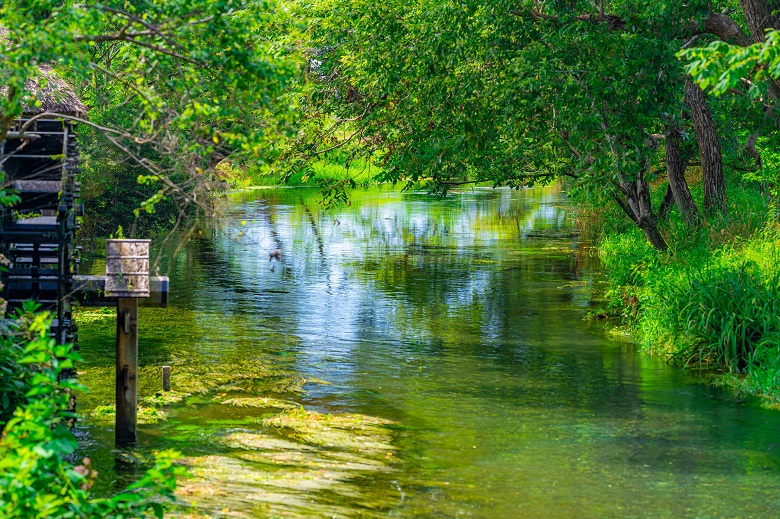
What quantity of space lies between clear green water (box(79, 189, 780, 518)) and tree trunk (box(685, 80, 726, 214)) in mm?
3440

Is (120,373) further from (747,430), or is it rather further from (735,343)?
(735,343)

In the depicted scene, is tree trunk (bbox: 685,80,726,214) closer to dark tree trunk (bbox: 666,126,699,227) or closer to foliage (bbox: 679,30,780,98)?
dark tree trunk (bbox: 666,126,699,227)

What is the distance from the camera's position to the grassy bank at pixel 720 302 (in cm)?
1539

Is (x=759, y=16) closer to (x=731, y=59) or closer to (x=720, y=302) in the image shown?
(x=720, y=302)

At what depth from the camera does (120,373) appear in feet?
38.4

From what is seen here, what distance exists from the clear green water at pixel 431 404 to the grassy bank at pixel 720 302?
61cm

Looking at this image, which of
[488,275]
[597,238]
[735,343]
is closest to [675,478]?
[735,343]

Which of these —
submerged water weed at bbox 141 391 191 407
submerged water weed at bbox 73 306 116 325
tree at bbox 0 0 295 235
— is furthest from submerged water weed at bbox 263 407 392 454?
submerged water weed at bbox 73 306 116 325

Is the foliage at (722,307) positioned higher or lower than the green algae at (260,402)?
higher

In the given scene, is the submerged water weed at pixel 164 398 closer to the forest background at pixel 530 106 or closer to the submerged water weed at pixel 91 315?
the forest background at pixel 530 106

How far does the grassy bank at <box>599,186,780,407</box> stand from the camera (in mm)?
15391

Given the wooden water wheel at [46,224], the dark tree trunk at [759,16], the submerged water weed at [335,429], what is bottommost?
the submerged water weed at [335,429]

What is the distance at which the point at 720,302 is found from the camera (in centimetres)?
1594

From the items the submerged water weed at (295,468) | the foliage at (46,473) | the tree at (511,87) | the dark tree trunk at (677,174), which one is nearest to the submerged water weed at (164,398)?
the submerged water weed at (295,468)
